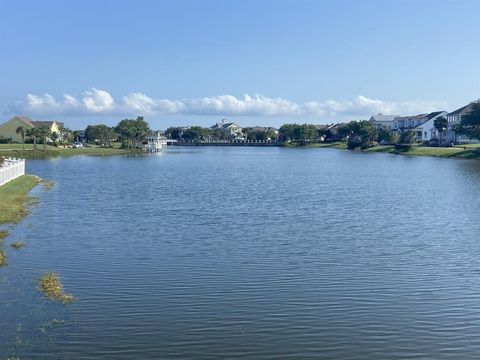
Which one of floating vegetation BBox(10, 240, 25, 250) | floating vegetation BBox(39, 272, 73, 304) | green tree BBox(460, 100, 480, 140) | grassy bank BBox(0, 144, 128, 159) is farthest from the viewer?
green tree BBox(460, 100, 480, 140)

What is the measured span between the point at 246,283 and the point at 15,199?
961 inches

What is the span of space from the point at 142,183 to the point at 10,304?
4271 cm

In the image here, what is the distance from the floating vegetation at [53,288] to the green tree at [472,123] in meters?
111

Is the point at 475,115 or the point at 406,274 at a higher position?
the point at 475,115

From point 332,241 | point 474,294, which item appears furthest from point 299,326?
point 332,241

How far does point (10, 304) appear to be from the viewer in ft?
53.8

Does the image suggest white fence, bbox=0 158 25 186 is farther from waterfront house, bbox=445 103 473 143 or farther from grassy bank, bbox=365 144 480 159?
waterfront house, bbox=445 103 473 143

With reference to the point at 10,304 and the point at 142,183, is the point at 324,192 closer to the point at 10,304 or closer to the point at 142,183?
the point at 142,183

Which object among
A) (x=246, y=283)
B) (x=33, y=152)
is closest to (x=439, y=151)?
(x=33, y=152)

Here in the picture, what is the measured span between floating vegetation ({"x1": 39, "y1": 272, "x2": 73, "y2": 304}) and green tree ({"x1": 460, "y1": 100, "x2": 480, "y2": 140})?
111260mm

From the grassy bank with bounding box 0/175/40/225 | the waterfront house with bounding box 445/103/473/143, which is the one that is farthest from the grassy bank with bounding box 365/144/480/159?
the grassy bank with bounding box 0/175/40/225

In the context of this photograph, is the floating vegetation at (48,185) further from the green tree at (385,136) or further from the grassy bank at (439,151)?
the green tree at (385,136)

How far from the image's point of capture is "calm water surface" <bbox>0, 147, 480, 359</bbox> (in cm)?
1376

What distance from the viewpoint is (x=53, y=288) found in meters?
17.8
